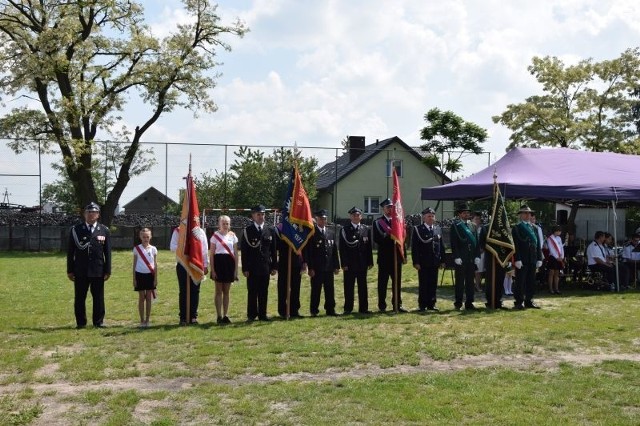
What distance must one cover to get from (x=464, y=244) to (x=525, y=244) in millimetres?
1138

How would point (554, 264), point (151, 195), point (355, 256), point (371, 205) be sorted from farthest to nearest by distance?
point (371, 205) < point (151, 195) < point (554, 264) < point (355, 256)

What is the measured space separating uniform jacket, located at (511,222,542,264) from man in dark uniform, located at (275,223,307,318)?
154 inches

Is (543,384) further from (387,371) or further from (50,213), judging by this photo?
(50,213)

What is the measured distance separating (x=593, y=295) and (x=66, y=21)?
74.0 ft

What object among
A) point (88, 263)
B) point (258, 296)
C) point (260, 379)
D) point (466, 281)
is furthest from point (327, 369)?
point (466, 281)

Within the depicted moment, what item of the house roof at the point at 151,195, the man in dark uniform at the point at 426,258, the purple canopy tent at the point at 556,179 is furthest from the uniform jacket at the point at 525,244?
the house roof at the point at 151,195

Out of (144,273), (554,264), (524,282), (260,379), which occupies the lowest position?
(260,379)

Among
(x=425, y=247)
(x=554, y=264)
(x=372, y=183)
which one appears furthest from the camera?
(x=372, y=183)

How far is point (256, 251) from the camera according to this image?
10.7 meters

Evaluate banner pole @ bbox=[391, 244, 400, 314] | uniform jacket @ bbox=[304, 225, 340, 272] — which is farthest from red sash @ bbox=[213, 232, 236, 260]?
banner pole @ bbox=[391, 244, 400, 314]

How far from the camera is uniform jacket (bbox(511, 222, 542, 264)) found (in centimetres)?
1252

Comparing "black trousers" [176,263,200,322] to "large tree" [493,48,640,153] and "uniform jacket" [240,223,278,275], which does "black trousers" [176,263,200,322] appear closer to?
"uniform jacket" [240,223,278,275]

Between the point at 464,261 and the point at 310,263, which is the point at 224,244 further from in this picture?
the point at 464,261

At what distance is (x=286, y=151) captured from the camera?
33.0m
